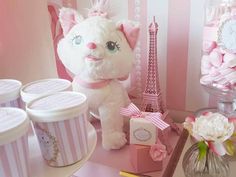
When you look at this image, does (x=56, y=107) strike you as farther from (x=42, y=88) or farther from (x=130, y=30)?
(x=130, y=30)

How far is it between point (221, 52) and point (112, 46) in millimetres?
268

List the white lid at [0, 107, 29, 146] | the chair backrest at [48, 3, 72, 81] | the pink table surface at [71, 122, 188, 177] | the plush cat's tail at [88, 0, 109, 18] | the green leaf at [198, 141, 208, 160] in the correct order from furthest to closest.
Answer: the chair backrest at [48, 3, 72, 81]
the plush cat's tail at [88, 0, 109, 18]
the pink table surface at [71, 122, 188, 177]
the green leaf at [198, 141, 208, 160]
the white lid at [0, 107, 29, 146]

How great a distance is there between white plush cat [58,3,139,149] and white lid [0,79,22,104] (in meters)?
0.16

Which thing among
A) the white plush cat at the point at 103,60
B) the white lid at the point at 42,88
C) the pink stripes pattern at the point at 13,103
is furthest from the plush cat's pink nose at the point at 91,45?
the pink stripes pattern at the point at 13,103

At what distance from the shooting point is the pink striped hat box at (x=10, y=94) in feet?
2.06

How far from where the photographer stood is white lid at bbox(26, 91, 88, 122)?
53cm

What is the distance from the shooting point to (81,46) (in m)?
0.74

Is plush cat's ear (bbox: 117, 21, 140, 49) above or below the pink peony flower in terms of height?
above

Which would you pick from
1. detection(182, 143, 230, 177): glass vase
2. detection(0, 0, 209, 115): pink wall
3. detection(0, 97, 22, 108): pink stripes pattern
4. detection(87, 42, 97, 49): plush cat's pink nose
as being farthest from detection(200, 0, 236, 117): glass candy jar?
detection(0, 97, 22, 108): pink stripes pattern

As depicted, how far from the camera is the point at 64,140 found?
1.83 feet

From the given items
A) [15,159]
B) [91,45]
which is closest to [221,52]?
[91,45]

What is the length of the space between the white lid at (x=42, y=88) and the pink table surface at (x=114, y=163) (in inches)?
8.1

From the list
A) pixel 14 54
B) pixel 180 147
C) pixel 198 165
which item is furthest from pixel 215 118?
pixel 14 54

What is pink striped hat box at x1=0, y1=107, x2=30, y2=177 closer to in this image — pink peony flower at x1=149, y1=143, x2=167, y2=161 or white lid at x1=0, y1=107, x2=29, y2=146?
white lid at x1=0, y1=107, x2=29, y2=146
